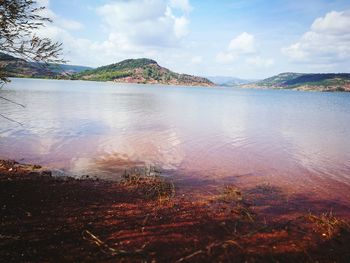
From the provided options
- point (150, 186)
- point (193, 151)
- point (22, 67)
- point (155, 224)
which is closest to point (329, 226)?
point (155, 224)

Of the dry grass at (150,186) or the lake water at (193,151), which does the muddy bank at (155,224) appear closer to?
the dry grass at (150,186)

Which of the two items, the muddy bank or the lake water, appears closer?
the muddy bank

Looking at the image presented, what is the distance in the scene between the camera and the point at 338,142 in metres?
26.5

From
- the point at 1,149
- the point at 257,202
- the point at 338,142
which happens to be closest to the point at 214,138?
the point at 338,142

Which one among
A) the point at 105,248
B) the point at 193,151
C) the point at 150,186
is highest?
the point at 105,248

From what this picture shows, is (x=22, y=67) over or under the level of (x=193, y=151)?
over

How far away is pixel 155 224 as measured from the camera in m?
8.90

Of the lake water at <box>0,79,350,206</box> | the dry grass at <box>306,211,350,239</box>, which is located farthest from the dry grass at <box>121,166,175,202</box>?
the dry grass at <box>306,211,350,239</box>

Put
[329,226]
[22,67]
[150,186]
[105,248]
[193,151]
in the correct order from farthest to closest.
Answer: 1. [193,151]
2. [150,186]
3. [22,67]
4. [329,226]
5. [105,248]

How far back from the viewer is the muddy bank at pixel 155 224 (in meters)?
7.18

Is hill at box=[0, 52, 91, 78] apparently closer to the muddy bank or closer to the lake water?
the muddy bank

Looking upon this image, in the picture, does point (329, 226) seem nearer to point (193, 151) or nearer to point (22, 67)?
point (22, 67)

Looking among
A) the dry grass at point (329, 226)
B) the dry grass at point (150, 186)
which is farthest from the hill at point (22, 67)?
the dry grass at point (329, 226)

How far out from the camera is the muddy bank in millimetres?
7180
